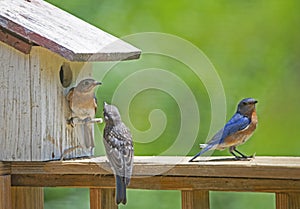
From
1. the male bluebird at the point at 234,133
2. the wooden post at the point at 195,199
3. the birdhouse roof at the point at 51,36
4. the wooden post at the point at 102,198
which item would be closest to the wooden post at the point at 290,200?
the wooden post at the point at 195,199

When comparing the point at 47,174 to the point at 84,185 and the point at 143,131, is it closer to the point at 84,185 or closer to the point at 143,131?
the point at 84,185

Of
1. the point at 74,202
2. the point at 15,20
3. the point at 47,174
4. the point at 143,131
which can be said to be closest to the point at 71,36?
the point at 15,20

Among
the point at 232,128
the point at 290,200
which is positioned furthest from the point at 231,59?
the point at 290,200

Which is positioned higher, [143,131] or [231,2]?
[231,2]

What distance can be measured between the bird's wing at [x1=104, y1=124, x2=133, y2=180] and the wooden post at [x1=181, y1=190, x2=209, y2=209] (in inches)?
7.9

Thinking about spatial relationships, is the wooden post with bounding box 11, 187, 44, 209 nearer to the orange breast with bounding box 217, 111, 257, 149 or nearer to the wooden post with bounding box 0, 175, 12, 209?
the wooden post with bounding box 0, 175, 12, 209

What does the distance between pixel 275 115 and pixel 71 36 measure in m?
2.36

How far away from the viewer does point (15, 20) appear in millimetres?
3441

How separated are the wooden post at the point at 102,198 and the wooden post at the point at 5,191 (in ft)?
1.00

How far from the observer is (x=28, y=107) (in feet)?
11.5

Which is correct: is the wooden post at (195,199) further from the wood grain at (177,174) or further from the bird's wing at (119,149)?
the bird's wing at (119,149)

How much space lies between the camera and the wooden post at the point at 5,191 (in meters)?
3.43

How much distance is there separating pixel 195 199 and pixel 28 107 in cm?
72

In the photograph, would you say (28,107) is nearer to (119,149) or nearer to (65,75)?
(65,75)
